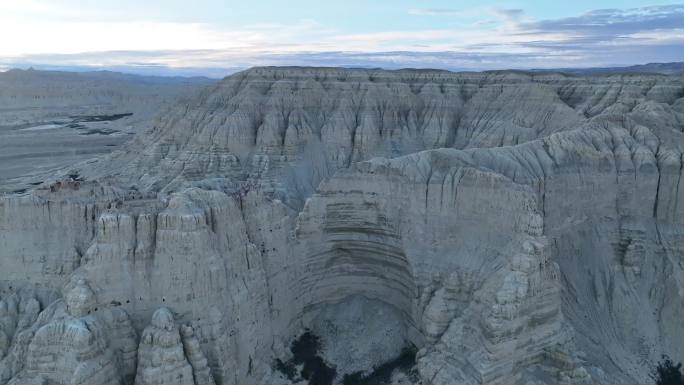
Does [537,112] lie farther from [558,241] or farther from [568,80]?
[558,241]

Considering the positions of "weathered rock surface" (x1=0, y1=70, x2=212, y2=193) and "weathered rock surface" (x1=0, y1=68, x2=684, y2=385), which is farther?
"weathered rock surface" (x1=0, y1=70, x2=212, y2=193)

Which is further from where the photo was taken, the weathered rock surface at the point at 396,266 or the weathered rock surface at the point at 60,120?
the weathered rock surface at the point at 60,120

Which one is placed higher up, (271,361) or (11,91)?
(11,91)

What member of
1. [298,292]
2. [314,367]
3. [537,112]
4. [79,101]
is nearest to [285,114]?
[537,112]

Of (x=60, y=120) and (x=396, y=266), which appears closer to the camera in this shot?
(x=396, y=266)

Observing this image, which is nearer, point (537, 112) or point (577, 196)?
point (577, 196)

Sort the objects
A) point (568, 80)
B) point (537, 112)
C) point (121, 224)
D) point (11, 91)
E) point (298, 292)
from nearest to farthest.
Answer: point (121, 224)
point (298, 292)
point (537, 112)
point (568, 80)
point (11, 91)

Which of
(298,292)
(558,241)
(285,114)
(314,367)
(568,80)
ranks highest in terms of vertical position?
(568,80)

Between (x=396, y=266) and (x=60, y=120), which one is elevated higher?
(x=60, y=120)
